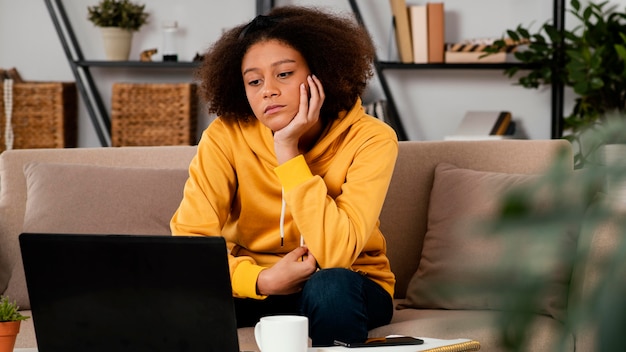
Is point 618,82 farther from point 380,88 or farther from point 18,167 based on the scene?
point 18,167

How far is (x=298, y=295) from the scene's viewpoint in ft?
5.89

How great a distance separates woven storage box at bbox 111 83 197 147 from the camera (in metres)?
4.04

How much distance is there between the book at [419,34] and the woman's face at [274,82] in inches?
80.6

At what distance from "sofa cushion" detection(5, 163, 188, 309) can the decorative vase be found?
1.91 meters

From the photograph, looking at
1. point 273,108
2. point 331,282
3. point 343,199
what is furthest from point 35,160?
point 331,282

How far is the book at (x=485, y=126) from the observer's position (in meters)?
3.80

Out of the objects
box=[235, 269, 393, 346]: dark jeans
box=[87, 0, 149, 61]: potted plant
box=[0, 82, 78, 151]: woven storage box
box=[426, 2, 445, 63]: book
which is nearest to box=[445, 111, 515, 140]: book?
box=[426, 2, 445, 63]: book

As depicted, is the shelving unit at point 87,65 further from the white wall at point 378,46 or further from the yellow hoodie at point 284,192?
the yellow hoodie at point 284,192

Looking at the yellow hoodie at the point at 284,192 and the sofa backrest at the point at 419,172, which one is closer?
the yellow hoodie at the point at 284,192

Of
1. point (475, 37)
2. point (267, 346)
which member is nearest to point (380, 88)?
point (475, 37)

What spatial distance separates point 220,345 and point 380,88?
3.05m

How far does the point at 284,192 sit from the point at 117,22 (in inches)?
99.1

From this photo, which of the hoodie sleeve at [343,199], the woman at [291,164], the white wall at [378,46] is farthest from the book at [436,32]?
the hoodie sleeve at [343,199]

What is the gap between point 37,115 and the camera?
4.07 metres
